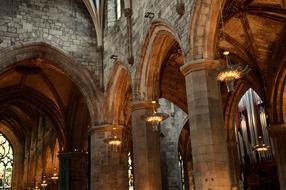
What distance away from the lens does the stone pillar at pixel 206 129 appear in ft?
35.4

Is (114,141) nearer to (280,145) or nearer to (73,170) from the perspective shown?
(280,145)

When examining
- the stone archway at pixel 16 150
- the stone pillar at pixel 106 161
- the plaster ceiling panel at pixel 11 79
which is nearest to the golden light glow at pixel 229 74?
the stone pillar at pixel 106 161

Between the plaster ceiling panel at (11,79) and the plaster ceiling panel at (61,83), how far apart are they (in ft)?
7.28

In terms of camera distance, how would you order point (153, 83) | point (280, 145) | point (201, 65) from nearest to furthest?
point (201, 65) → point (153, 83) → point (280, 145)

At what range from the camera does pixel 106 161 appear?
62.1ft

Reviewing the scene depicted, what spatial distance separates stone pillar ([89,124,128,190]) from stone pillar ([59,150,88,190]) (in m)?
6.07

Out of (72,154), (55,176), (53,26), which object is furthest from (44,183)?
(53,26)

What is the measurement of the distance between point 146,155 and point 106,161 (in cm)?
486

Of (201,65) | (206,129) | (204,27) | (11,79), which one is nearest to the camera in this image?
(206,129)

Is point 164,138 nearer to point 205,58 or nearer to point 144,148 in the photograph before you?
point 144,148

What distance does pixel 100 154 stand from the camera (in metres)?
→ 19.1

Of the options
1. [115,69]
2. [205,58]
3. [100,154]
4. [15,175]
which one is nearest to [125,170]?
[100,154]

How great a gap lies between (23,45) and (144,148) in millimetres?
8252

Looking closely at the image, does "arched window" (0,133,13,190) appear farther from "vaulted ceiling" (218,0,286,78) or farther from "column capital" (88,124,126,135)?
"vaulted ceiling" (218,0,286,78)
